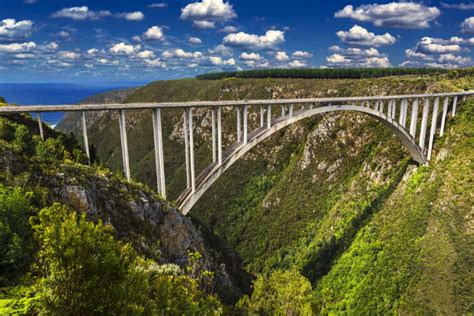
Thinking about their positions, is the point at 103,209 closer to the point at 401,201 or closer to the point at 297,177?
the point at 401,201

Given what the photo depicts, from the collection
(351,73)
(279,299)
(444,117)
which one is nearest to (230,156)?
(279,299)

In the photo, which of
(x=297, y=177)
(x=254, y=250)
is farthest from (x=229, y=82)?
(x=254, y=250)

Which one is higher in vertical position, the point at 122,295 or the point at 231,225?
the point at 122,295

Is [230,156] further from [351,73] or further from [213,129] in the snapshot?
[351,73]

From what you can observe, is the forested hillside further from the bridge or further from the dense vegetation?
the dense vegetation

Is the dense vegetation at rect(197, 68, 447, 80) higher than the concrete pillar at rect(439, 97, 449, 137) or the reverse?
higher

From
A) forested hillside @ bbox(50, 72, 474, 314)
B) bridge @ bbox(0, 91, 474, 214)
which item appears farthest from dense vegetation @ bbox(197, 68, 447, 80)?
bridge @ bbox(0, 91, 474, 214)

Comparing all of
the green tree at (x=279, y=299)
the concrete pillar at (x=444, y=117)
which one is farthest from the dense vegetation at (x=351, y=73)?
the green tree at (x=279, y=299)
